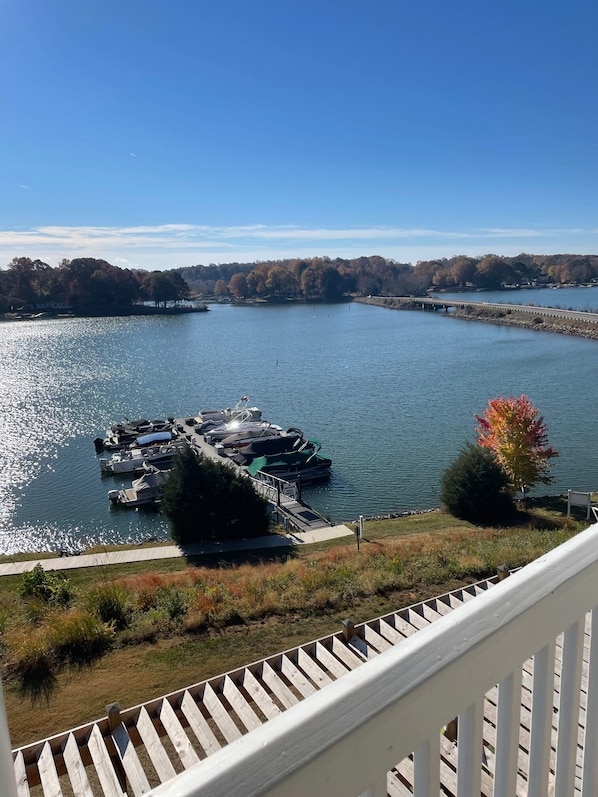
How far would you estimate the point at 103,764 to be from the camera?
464 cm

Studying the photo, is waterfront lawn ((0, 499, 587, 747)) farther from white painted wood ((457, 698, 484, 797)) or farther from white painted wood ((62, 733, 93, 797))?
white painted wood ((457, 698, 484, 797))

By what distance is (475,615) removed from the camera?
43.0 inches

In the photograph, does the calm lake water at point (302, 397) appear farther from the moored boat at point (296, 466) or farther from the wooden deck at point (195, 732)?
the wooden deck at point (195, 732)

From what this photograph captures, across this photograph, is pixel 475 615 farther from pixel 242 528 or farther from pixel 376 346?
pixel 376 346

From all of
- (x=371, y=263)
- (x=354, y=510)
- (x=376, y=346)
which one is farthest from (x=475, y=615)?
(x=371, y=263)

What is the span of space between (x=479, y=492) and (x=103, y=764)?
1474cm

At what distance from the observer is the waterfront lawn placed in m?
6.30

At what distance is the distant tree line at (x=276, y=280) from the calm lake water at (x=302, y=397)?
21226 mm

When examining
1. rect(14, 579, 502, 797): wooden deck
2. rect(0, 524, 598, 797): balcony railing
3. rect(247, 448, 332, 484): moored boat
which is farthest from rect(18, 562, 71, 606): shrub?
rect(247, 448, 332, 484): moored boat

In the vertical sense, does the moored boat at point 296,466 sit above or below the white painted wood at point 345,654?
below

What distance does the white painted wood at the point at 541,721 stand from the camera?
1241 millimetres

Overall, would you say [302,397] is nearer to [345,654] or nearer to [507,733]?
[345,654]

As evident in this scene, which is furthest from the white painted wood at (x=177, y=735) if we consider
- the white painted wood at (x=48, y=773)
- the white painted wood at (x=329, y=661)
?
the white painted wood at (x=329, y=661)

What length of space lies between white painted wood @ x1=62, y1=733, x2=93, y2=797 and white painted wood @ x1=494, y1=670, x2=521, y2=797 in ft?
13.2
